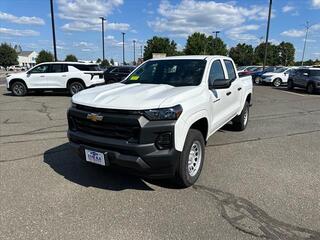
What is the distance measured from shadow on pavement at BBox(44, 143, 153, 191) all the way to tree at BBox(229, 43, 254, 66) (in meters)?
99.1

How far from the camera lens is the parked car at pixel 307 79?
1884 centimetres

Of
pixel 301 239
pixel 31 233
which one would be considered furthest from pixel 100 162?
pixel 301 239

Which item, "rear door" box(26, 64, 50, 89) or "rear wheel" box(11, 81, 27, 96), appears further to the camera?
"rear wheel" box(11, 81, 27, 96)

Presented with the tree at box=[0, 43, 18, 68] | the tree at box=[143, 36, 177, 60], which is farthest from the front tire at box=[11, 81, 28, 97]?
the tree at box=[0, 43, 18, 68]

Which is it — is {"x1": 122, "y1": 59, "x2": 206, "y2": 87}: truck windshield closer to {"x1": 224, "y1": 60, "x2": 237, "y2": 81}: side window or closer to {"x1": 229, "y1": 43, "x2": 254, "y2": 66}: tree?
{"x1": 224, "y1": 60, "x2": 237, "y2": 81}: side window

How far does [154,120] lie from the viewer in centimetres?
358

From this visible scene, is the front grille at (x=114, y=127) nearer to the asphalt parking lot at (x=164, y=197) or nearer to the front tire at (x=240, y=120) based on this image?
the asphalt parking lot at (x=164, y=197)

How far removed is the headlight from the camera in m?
3.58

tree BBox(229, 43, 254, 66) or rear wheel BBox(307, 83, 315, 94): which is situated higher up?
tree BBox(229, 43, 254, 66)

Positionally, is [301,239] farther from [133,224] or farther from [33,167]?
[33,167]

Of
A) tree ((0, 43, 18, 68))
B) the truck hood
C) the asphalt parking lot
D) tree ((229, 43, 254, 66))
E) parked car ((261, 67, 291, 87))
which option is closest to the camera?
the asphalt parking lot

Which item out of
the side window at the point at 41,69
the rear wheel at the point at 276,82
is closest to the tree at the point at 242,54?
the rear wheel at the point at 276,82

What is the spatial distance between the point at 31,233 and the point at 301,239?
9.01 feet

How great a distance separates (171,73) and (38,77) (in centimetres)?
1231
